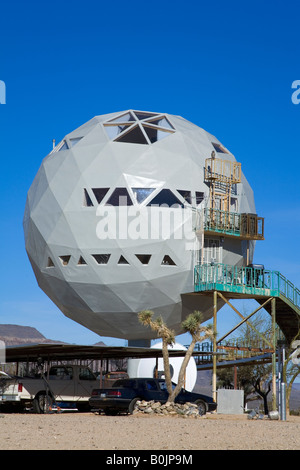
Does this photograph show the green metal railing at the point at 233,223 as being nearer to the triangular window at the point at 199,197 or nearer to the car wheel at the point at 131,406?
the triangular window at the point at 199,197

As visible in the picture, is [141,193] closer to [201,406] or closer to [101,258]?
[101,258]

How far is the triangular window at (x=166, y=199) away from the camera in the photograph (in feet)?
113

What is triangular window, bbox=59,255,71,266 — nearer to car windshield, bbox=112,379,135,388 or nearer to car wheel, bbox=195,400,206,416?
car windshield, bbox=112,379,135,388

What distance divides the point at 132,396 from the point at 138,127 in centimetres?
1652

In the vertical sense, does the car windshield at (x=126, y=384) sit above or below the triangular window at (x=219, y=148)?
below

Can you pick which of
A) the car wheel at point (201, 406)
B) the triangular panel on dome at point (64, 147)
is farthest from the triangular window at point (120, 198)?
the car wheel at point (201, 406)

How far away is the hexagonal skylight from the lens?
36.4 meters

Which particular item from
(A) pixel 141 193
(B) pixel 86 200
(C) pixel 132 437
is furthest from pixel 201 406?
(B) pixel 86 200

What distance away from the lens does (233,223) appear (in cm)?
3638

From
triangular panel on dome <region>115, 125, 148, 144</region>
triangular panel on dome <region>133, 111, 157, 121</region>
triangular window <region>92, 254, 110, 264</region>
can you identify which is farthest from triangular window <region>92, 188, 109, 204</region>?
triangular panel on dome <region>133, 111, 157, 121</region>

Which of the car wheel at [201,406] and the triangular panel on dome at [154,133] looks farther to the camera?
the triangular panel on dome at [154,133]

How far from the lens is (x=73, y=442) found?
13492 mm

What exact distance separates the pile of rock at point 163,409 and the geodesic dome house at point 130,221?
1038cm
